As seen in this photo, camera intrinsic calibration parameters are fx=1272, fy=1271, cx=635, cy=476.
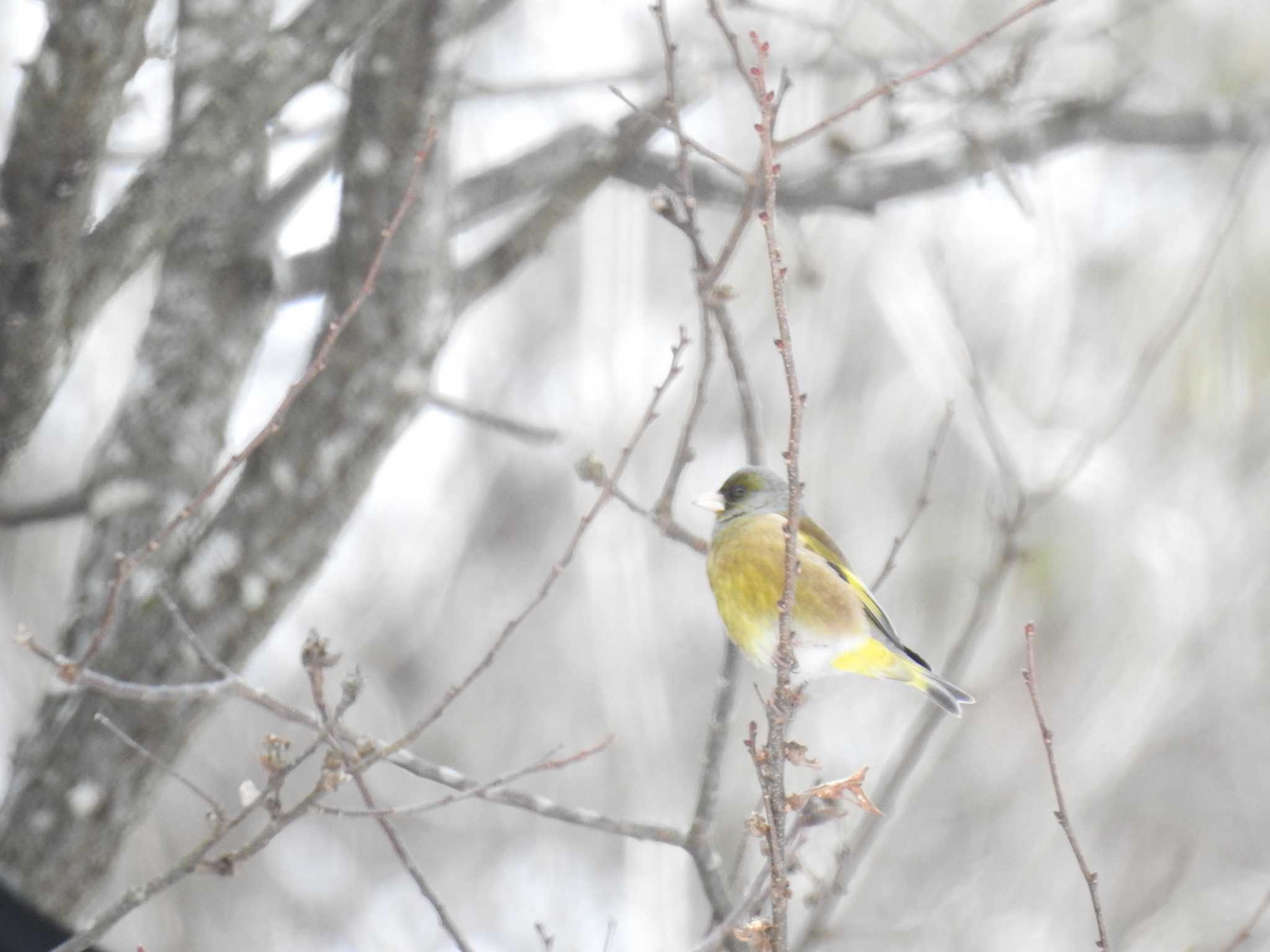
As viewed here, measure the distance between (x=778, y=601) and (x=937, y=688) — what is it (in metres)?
0.48

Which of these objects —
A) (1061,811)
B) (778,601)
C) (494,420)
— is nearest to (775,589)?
(778,601)

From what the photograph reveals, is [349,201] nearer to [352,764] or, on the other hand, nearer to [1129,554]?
[352,764]

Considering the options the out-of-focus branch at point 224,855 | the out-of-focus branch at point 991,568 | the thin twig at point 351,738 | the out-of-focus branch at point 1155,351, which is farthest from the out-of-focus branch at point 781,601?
the out-of-focus branch at point 1155,351

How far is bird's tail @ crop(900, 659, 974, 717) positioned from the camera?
2818 mm

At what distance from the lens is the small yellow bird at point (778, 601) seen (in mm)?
2879

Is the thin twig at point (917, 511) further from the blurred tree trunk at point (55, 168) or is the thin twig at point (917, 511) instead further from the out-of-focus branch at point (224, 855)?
the blurred tree trunk at point (55, 168)

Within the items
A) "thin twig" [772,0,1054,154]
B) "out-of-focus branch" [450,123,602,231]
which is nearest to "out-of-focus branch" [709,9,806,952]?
"thin twig" [772,0,1054,154]

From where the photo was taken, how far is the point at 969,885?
237 inches

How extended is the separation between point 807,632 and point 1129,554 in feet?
30.5

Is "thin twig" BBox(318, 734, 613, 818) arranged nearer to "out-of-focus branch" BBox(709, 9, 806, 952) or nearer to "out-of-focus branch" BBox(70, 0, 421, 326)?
"out-of-focus branch" BBox(709, 9, 806, 952)

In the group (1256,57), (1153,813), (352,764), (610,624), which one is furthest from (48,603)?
(1256,57)

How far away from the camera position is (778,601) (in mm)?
2855

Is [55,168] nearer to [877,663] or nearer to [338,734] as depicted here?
[338,734]

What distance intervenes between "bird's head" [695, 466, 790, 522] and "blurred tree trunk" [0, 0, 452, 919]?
803 millimetres
